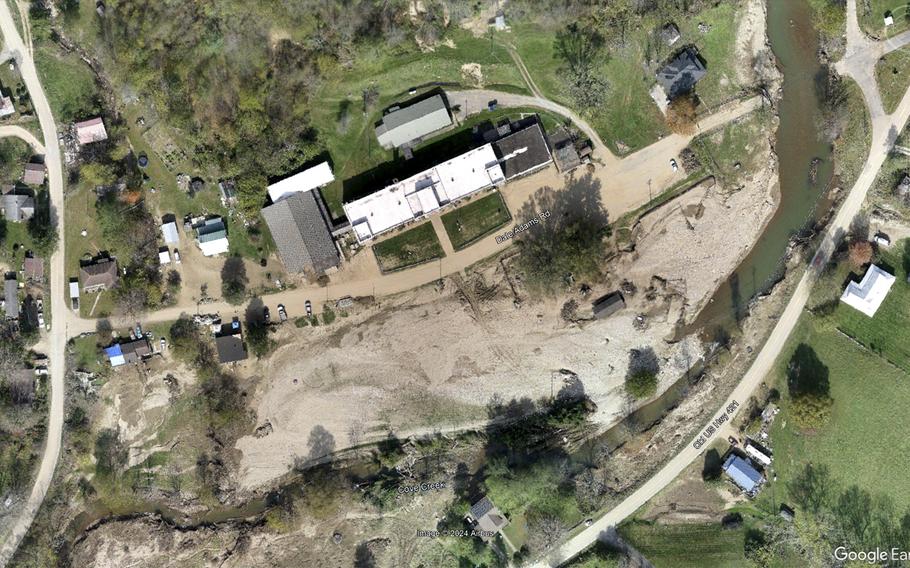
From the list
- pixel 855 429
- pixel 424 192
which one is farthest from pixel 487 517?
pixel 855 429

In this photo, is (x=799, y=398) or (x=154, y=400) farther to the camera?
(x=154, y=400)

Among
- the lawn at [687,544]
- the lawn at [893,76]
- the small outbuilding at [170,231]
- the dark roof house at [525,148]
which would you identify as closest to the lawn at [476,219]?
the dark roof house at [525,148]

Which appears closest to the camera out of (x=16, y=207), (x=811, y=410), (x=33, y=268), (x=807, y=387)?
(x=811, y=410)

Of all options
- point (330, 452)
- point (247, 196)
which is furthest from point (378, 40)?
point (330, 452)

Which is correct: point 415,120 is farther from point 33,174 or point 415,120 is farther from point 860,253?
point 860,253

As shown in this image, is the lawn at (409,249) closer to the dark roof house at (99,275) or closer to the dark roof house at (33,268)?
the dark roof house at (99,275)

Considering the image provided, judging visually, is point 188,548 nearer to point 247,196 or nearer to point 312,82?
point 247,196
